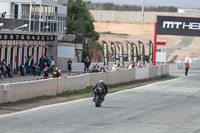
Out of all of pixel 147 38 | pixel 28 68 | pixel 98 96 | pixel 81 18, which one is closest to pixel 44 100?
pixel 98 96

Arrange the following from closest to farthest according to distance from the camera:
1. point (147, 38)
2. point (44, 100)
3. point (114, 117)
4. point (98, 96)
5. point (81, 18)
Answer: point (114, 117), point (98, 96), point (44, 100), point (81, 18), point (147, 38)

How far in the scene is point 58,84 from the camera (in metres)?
27.2

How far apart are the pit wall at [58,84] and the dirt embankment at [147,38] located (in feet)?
132

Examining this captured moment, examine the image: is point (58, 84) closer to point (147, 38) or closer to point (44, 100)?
point (44, 100)

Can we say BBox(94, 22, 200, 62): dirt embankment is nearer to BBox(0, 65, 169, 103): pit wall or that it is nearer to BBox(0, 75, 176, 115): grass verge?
BBox(0, 65, 169, 103): pit wall

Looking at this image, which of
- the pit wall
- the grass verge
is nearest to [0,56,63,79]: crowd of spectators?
the pit wall

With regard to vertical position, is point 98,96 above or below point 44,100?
above

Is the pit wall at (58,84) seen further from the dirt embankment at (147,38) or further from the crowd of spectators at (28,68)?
the dirt embankment at (147,38)

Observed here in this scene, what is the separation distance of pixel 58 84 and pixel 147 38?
73393mm

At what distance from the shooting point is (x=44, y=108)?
70.2ft

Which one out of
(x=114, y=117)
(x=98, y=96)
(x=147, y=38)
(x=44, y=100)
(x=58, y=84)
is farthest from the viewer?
(x=147, y=38)

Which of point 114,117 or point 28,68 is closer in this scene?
point 114,117

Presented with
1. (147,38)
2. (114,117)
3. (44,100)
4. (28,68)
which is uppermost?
(147,38)

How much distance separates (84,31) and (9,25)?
38630 mm
